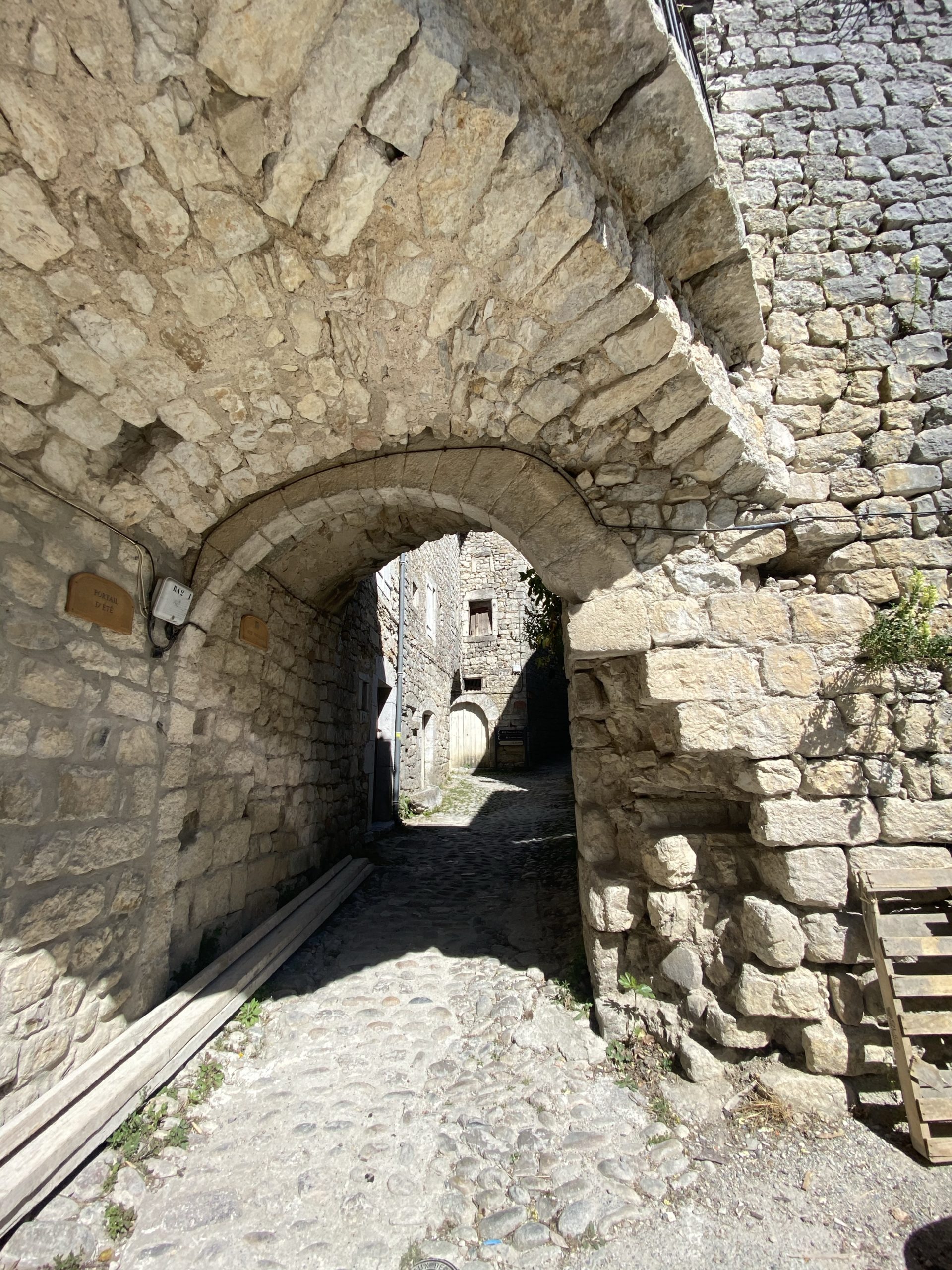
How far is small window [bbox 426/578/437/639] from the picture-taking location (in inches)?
431

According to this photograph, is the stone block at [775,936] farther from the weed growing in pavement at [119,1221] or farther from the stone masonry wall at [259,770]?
the stone masonry wall at [259,770]

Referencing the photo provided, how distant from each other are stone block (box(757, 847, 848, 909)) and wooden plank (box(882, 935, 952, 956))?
18cm

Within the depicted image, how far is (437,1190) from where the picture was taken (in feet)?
6.11

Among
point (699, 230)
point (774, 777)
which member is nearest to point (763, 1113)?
point (774, 777)

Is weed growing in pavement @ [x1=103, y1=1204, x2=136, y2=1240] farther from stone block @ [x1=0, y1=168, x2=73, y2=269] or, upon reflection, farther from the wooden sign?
stone block @ [x1=0, y1=168, x2=73, y2=269]

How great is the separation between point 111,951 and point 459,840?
15.5 feet

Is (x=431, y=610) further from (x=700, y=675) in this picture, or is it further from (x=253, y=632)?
(x=700, y=675)

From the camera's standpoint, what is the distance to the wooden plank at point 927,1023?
1.98 metres

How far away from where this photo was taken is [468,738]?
46.3 feet

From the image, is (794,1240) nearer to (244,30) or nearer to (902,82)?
(244,30)

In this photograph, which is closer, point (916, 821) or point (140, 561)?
point (916, 821)

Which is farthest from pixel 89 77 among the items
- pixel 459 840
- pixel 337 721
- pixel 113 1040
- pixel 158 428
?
pixel 459 840

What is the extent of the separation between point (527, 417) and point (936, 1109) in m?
2.83

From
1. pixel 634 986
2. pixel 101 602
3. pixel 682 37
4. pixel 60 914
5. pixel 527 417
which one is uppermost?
pixel 682 37
